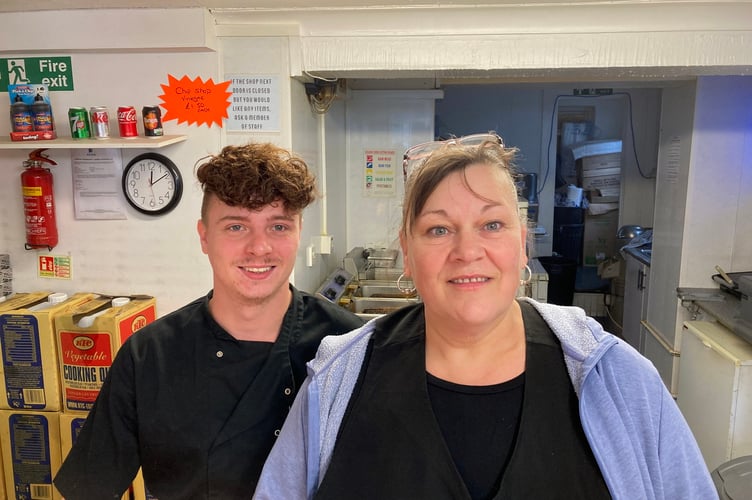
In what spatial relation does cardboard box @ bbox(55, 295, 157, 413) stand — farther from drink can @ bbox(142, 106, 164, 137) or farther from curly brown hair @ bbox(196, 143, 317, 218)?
curly brown hair @ bbox(196, 143, 317, 218)

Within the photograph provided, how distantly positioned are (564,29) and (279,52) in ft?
3.56

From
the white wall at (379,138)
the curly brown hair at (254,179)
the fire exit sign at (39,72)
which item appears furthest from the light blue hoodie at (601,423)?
the white wall at (379,138)

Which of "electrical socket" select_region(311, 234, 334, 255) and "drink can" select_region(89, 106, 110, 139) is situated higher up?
"drink can" select_region(89, 106, 110, 139)

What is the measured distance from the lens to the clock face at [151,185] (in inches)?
90.4

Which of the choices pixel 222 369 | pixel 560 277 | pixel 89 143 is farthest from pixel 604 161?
pixel 222 369

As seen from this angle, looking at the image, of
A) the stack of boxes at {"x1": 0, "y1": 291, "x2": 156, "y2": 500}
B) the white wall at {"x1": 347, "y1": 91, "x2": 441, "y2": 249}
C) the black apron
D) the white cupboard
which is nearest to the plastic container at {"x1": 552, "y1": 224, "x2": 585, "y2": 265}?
the white wall at {"x1": 347, "y1": 91, "x2": 441, "y2": 249}

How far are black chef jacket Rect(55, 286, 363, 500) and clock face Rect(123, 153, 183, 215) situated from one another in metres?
0.99

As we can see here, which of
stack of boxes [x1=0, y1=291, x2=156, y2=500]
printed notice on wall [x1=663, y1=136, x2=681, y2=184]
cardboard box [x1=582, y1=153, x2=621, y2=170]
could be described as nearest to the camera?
stack of boxes [x1=0, y1=291, x2=156, y2=500]

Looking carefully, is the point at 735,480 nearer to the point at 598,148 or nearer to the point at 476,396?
the point at 476,396

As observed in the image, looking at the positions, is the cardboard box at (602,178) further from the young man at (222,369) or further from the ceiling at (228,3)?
the young man at (222,369)

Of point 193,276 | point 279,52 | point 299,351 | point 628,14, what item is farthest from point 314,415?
point 628,14

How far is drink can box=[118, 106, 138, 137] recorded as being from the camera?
217cm

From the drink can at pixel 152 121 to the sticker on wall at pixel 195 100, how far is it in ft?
0.29

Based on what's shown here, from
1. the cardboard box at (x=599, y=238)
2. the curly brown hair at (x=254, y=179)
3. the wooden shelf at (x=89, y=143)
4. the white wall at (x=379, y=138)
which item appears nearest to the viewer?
the curly brown hair at (x=254, y=179)
